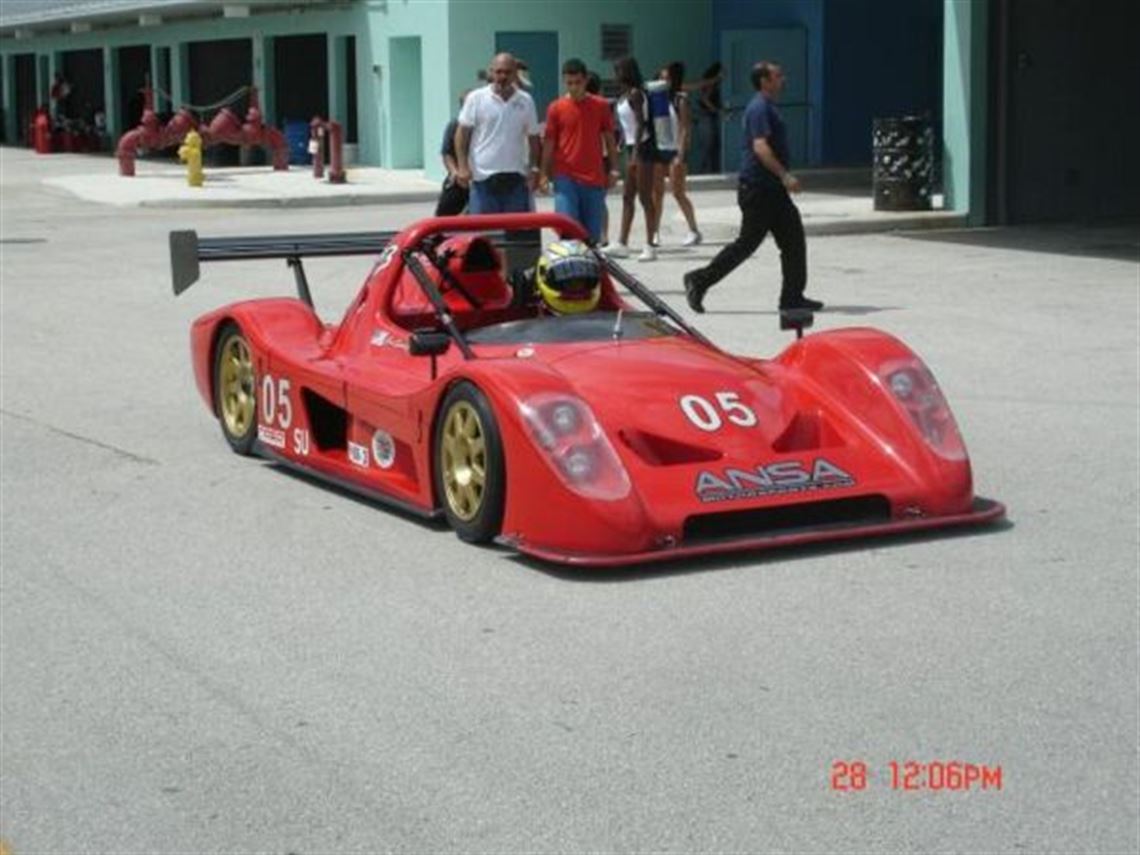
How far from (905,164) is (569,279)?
1446 cm

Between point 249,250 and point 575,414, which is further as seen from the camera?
point 249,250

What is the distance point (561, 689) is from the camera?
627 cm

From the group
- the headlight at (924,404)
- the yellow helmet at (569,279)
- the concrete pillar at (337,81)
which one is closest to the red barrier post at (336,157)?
the concrete pillar at (337,81)

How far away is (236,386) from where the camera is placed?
10.0 m

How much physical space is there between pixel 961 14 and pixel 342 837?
60.2 ft

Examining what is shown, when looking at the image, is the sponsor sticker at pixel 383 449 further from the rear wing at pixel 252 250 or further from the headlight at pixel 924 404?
the headlight at pixel 924 404

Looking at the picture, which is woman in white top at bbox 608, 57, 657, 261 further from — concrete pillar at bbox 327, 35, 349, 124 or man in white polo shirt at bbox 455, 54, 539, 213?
concrete pillar at bbox 327, 35, 349, 124

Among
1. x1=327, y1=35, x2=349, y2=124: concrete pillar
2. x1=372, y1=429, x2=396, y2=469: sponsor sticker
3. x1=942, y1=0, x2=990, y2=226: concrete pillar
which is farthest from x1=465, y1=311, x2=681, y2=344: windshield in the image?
x1=327, y1=35, x2=349, y2=124: concrete pillar

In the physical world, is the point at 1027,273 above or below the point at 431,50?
below

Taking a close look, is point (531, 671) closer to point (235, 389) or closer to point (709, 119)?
point (235, 389)

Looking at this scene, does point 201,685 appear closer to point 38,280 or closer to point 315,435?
point 315,435

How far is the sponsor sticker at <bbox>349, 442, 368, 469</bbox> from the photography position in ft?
29.0

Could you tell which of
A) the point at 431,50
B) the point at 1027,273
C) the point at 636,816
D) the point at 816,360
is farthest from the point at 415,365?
the point at 431,50
